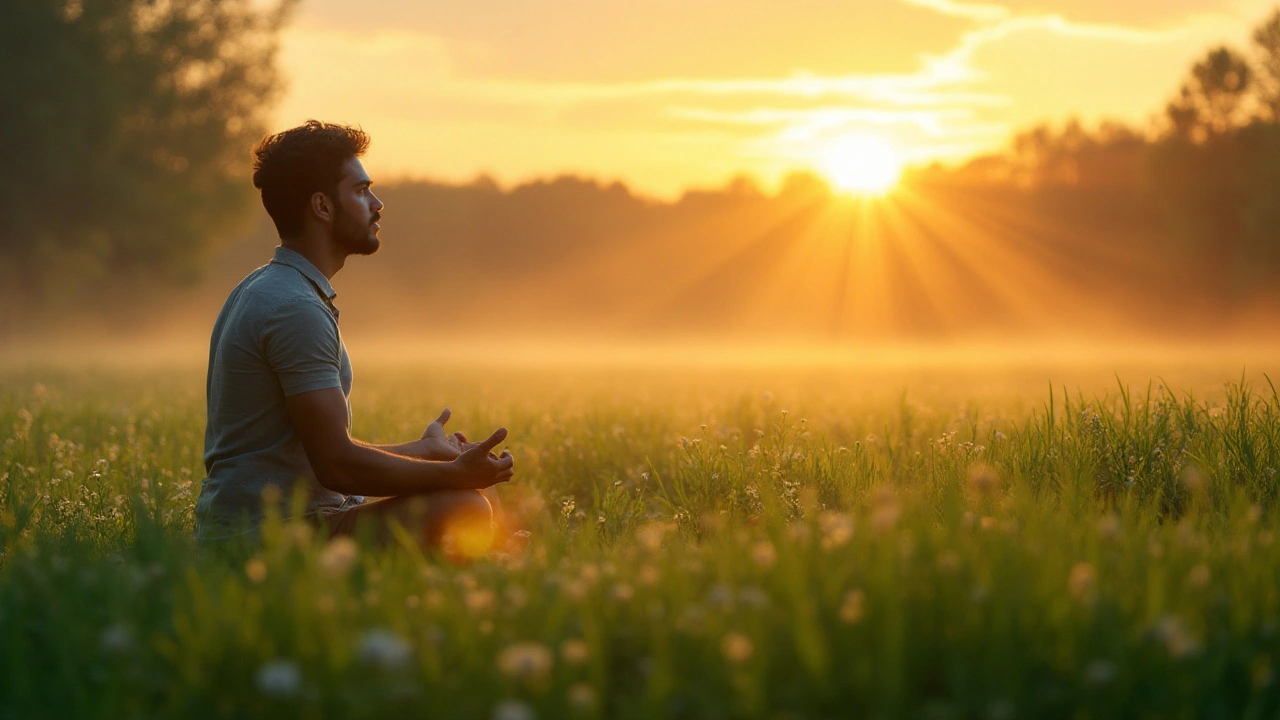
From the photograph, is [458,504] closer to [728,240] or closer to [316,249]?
[316,249]

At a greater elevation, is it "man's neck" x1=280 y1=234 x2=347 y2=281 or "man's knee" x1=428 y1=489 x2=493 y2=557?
"man's neck" x1=280 y1=234 x2=347 y2=281

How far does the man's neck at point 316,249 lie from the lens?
5.16m

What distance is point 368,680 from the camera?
2551 millimetres

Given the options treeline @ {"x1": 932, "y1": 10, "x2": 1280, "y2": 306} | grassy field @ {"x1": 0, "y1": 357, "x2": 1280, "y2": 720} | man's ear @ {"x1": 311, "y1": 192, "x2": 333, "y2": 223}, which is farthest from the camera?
treeline @ {"x1": 932, "y1": 10, "x2": 1280, "y2": 306}

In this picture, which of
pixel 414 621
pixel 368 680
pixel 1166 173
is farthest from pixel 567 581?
pixel 1166 173

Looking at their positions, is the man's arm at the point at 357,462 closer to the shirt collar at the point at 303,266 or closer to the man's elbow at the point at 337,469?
the man's elbow at the point at 337,469

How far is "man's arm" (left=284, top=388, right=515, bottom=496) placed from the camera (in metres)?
4.53

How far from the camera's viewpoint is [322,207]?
515cm

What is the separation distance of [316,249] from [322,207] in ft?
0.72

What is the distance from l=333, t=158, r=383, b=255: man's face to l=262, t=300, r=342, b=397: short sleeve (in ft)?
2.29

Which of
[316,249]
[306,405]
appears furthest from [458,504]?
[316,249]

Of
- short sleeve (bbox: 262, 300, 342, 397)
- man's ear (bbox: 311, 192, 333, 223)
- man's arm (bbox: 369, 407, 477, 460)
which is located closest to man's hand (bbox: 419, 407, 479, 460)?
man's arm (bbox: 369, 407, 477, 460)

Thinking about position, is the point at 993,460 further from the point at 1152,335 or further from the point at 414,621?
the point at 1152,335

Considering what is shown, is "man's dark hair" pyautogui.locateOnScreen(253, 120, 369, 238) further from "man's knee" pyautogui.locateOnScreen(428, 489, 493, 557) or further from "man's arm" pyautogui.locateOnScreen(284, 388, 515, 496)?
"man's knee" pyautogui.locateOnScreen(428, 489, 493, 557)
